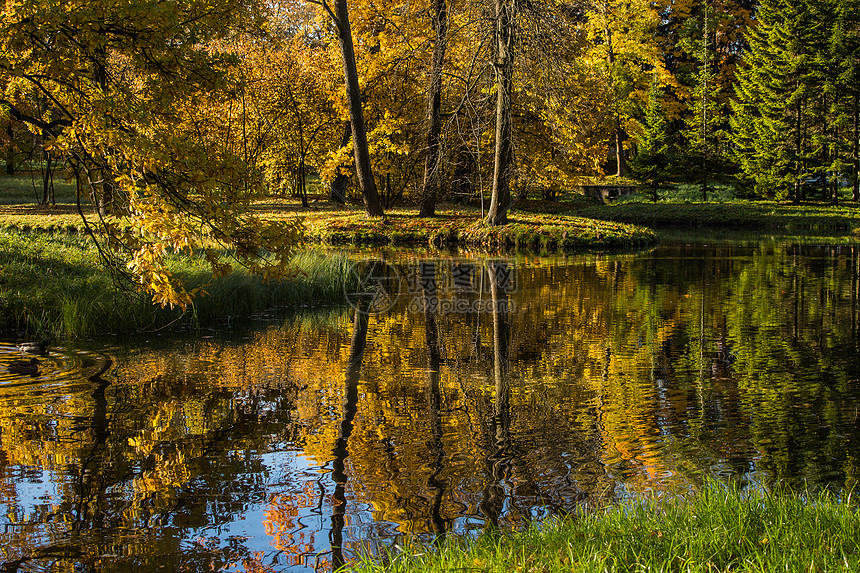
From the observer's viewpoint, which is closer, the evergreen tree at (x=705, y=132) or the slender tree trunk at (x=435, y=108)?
the slender tree trunk at (x=435, y=108)

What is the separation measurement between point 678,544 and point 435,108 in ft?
78.3

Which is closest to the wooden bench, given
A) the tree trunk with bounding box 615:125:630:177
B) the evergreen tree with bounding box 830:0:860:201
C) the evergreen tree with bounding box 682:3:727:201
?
the tree trunk with bounding box 615:125:630:177

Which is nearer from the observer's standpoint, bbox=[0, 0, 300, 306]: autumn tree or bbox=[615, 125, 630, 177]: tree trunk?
bbox=[0, 0, 300, 306]: autumn tree

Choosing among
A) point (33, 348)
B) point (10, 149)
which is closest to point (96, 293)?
point (33, 348)

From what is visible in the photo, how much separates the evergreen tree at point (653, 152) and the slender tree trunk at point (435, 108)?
16.0 metres

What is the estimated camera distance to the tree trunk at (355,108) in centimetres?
2395

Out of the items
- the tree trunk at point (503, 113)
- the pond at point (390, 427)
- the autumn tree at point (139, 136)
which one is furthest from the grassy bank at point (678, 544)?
the tree trunk at point (503, 113)

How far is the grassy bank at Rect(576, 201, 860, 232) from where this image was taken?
105 feet

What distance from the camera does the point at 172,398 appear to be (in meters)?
7.31

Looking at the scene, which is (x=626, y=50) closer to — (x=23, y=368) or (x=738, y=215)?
(x=738, y=215)

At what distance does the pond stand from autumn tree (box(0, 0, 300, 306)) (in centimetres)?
129

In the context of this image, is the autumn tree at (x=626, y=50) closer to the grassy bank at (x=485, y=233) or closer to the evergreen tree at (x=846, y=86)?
the evergreen tree at (x=846, y=86)

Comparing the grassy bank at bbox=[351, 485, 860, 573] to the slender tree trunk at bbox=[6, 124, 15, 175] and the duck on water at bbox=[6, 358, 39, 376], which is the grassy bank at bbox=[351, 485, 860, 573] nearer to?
the duck on water at bbox=[6, 358, 39, 376]

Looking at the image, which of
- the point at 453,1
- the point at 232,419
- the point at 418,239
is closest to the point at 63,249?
the point at 232,419
